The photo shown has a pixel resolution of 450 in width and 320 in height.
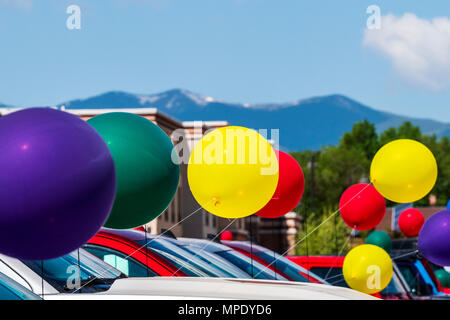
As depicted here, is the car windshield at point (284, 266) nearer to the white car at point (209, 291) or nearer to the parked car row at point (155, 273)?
the parked car row at point (155, 273)

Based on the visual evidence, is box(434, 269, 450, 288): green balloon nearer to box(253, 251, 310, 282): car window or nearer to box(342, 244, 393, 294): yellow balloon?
box(342, 244, 393, 294): yellow balloon

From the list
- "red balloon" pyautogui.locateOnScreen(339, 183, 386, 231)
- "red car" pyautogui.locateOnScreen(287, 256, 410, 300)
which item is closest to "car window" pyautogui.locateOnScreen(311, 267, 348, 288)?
"red car" pyautogui.locateOnScreen(287, 256, 410, 300)

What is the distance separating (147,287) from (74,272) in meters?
1.14

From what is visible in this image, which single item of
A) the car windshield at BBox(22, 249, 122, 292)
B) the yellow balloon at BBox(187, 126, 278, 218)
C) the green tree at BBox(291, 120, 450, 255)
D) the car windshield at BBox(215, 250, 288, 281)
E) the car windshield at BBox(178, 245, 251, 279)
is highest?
the yellow balloon at BBox(187, 126, 278, 218)

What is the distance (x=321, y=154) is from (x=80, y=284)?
4555 inches

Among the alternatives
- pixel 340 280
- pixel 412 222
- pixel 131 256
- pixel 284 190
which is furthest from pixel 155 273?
pixel 412 222

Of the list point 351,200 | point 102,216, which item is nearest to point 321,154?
point 351,200

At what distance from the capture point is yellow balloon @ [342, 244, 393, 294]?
1102cm

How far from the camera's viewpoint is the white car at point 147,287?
4.98m

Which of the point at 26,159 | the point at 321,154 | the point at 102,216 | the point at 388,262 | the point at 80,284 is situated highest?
the point at 26,159

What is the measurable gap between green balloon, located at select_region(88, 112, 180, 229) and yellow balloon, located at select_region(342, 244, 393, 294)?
494 cm

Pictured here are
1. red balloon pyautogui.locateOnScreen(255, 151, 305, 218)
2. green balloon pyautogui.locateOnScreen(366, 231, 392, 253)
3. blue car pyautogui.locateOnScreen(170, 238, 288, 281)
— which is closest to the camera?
blue car pyautogui.locateOnScreen(170, 238, 288, 281)
